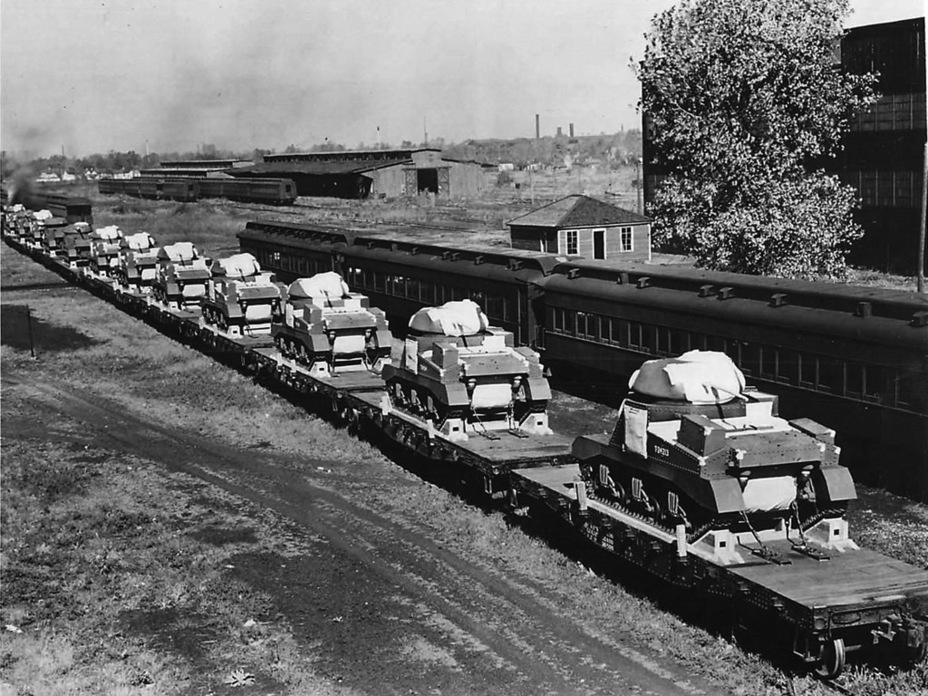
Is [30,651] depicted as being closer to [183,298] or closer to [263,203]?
[183,298]

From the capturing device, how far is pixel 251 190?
88.2 meters

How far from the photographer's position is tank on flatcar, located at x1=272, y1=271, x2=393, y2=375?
2434cm

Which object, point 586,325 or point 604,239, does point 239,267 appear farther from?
point 604,239

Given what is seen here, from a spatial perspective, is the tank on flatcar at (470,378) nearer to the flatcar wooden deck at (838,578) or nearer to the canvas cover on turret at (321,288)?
the canvas cover on turret at (321,288)

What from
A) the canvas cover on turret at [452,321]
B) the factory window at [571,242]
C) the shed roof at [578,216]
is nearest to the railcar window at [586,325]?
the canvas cover on turret at [452,321]

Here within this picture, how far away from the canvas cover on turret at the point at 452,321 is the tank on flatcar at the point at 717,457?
19.3 ft

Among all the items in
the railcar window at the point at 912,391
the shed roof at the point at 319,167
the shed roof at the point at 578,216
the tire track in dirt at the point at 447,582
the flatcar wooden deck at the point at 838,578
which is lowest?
the tire track in dirt at the point at 447,582

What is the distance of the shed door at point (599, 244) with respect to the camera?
4584 centimetres

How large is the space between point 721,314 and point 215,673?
13192 mm

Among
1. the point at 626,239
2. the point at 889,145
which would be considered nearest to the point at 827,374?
the point at 889,145

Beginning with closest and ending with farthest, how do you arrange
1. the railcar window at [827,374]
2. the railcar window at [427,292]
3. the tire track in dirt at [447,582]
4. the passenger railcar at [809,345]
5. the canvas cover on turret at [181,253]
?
the tire track in dirt at [447,582] → the passenger railcar at [809,345] → the railcar window at [827,374] → the railcar window at [427,292] → the canvas cover on turret at [181,253]

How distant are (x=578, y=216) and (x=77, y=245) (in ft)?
85.5

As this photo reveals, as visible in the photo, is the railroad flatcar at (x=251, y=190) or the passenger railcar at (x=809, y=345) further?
the railroad flatcar at (x=251, y=190)

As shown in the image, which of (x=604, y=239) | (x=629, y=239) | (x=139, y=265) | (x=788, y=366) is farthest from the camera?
(x=629, y=239)
